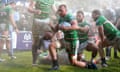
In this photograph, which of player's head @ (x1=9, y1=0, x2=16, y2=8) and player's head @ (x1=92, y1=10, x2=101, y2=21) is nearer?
player's head @ (x1=9, y1=0, x2=16, y2=8)

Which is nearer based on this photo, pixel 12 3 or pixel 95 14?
pixel 12 3

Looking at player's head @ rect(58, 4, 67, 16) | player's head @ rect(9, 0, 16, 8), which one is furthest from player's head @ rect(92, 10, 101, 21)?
player's head @ rect(9, 0, 16, 8)

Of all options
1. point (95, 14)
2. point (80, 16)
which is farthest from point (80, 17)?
point (95, 14)

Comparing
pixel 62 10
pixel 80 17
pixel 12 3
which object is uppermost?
pixel 12 3

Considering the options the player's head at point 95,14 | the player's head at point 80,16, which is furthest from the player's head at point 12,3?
the player's head at point 95,14

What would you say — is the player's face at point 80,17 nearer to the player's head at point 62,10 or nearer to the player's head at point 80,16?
the player's head at point 80,16

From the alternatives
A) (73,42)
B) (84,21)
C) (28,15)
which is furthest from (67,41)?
(28,15)

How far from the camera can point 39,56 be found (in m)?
4.79

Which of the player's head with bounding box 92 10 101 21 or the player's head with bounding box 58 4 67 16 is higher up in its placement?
the player's head with bounding box 58 4 67 16

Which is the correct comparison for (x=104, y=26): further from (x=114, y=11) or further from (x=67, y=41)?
(x=67, y=41)

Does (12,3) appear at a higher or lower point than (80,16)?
higher

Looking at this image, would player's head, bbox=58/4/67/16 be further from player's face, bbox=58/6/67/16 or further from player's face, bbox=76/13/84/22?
player's face, bbox=76/13/84/22

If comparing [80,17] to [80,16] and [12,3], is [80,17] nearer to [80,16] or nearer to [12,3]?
[80,16]

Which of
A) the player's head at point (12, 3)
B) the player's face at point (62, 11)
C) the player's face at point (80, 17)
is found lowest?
the player's face at point (80, 17)
